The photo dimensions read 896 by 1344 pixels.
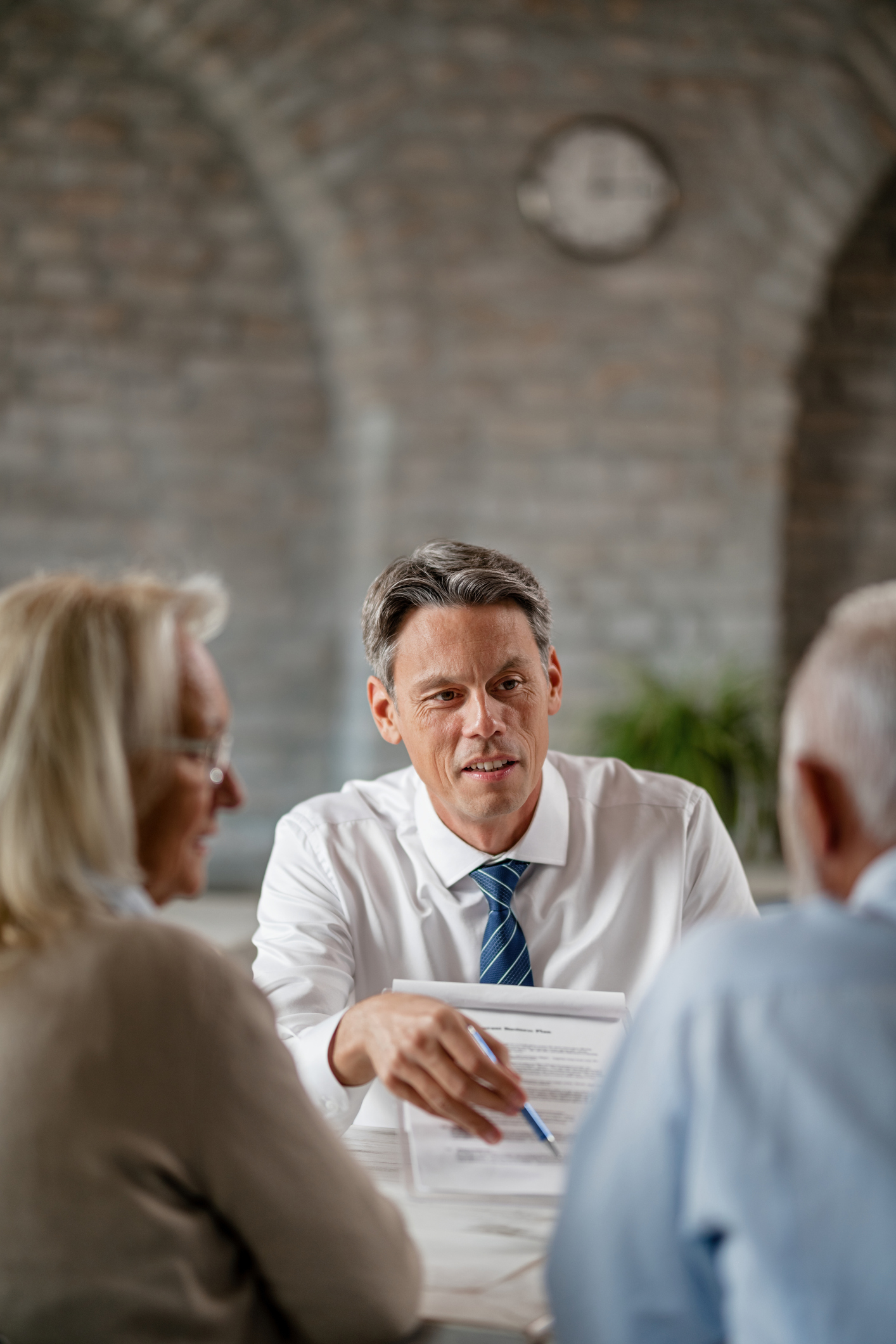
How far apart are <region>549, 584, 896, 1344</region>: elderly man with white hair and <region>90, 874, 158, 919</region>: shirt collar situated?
0.39 m

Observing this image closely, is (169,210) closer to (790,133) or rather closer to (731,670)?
(790,133)

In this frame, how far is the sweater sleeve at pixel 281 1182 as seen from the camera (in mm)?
884

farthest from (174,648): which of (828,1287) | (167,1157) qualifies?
(828,1287)

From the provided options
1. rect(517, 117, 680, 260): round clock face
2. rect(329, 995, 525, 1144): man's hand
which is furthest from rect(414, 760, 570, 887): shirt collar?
rect(517, 117, 680, 260): round clock face

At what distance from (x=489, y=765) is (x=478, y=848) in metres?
0.15

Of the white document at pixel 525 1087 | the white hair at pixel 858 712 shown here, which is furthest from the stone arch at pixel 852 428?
the white hair at pixel 858 712

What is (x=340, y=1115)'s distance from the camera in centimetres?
152

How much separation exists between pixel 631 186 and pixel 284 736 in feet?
7.85

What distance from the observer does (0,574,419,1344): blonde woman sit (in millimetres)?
856

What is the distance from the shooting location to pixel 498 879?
1771mm

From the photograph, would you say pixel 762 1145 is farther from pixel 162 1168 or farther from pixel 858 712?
pixel 162 1168

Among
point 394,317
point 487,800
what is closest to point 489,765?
point 487,800

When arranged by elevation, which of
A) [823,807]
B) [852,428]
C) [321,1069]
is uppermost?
[852,428]

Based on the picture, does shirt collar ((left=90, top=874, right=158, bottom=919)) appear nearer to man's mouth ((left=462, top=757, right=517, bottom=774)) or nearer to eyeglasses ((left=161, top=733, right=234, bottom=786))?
eyeglasses ((left=161, top=733, right=234, bottom=786))
